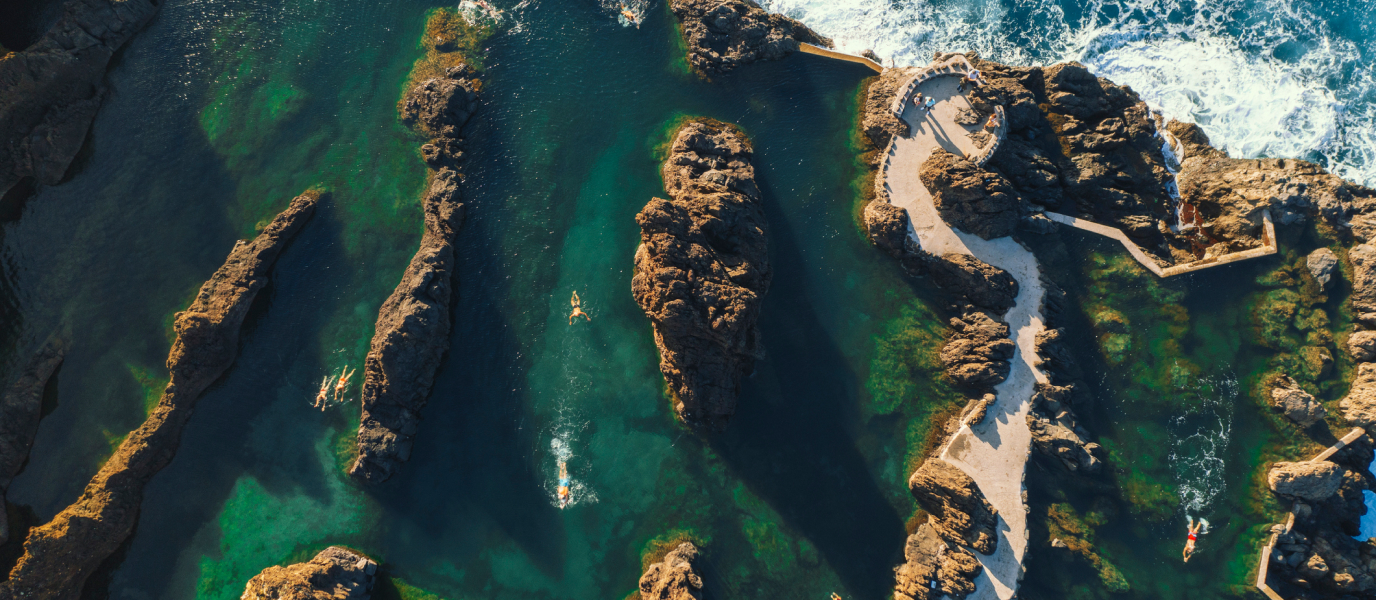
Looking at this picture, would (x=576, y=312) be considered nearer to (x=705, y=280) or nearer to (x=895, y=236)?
(x=705, y=280)

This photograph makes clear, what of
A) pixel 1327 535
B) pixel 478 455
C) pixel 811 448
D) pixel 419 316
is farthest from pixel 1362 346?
pixel 419 316

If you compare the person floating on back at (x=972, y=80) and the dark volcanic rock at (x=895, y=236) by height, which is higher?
the person floating on back at (x=972, y=80)

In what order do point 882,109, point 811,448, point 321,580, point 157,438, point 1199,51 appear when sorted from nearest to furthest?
point 321,580 < point 157,438 < point 811,448 < point 882,109 < point 1199,51

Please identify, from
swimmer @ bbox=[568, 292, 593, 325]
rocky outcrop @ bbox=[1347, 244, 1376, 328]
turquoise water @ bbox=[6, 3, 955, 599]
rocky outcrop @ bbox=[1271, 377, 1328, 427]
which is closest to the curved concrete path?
turquoise water @ bbox=[6, 3, 955, 599]

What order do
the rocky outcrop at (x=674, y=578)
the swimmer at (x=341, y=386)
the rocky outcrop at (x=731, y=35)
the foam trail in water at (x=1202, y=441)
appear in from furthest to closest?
the rocky outcrop at (x=731, y=35)
the swimmer at (x=341, y=386)
the foam trail in water at (x=1202, y=441)
the rocky outcrop at (x=674, y=578)

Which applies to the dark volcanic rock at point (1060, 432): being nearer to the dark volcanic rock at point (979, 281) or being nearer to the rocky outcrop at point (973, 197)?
the dark volcanic rock at point (979, 281)

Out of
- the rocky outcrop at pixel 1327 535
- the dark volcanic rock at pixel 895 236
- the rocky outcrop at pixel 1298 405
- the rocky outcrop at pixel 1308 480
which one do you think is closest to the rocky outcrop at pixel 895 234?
the dark volcanic rock at pixel 895 236

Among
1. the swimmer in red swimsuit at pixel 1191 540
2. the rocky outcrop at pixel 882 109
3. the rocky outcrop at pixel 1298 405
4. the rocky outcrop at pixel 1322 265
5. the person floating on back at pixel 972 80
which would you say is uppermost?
the person floating on back at pixel 972 80
